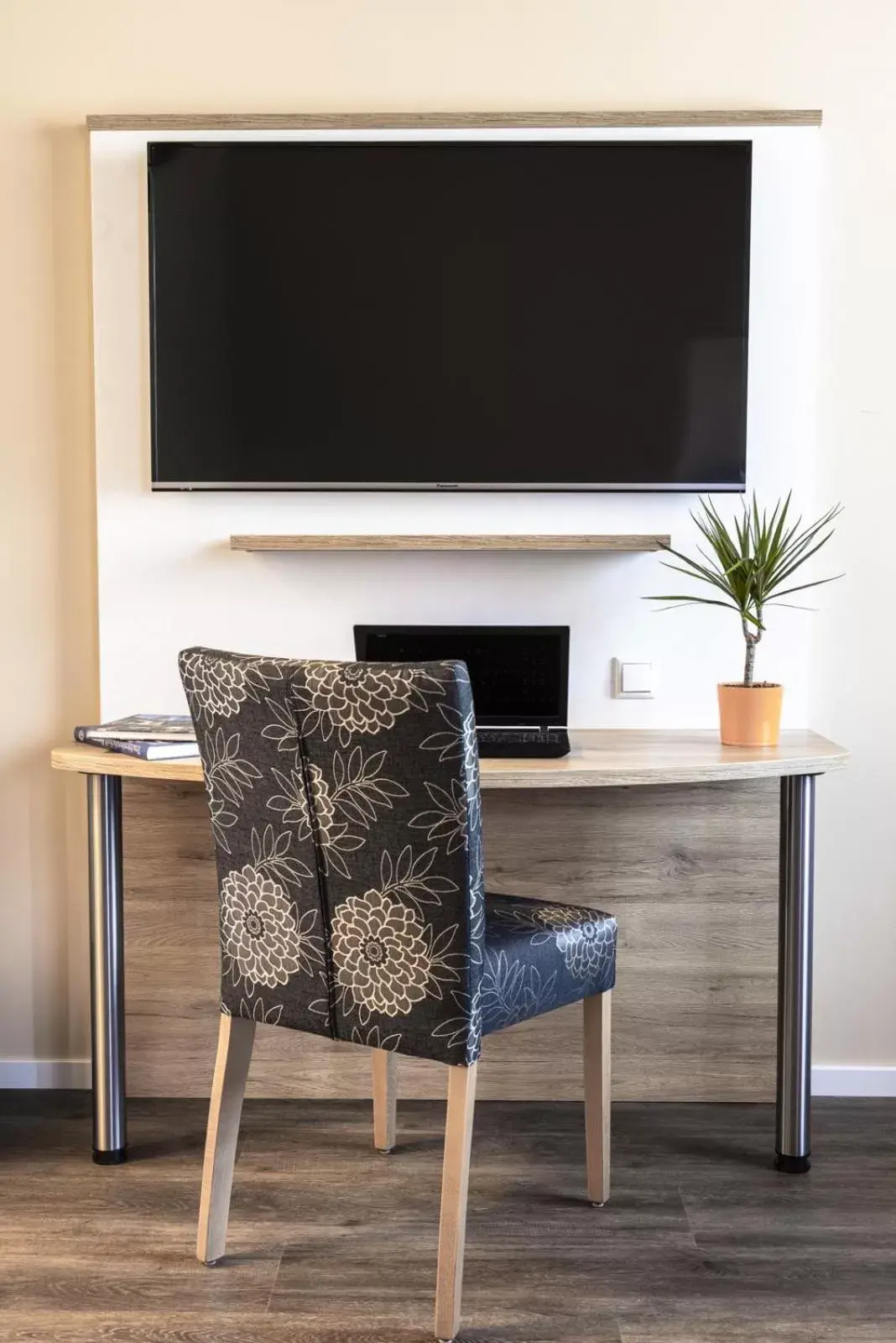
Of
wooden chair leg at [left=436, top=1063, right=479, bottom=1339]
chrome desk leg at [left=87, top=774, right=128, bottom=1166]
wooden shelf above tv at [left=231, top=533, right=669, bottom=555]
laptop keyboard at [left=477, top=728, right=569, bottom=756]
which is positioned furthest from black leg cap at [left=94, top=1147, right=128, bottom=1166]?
wooden shelf above tv at [left=231, top=533, right=669, bottom=555]

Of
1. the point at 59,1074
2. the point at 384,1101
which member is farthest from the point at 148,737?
Answer: the point at 59,1074

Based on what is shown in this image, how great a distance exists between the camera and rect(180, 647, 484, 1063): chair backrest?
1.79 m

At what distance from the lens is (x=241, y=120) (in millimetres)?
2672

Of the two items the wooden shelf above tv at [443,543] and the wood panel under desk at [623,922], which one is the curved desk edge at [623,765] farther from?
the wooden shelf above tv at [443,543]

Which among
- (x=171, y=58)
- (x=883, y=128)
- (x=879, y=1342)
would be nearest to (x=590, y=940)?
(x=879, y=1342)

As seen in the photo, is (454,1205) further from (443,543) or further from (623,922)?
(443,543)

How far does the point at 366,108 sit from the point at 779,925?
1.81 m

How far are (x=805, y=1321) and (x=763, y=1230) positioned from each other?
0.26 m

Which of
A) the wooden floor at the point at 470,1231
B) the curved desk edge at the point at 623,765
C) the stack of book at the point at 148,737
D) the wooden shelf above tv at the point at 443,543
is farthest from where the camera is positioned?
the wooden shelf above tv at the point at 443,543

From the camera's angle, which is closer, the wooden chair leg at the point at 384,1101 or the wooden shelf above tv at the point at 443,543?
the wooden chair leg at the point at 384,1101

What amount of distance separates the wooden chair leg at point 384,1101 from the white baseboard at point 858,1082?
3.07ft

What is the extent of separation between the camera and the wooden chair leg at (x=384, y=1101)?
8.14 ft

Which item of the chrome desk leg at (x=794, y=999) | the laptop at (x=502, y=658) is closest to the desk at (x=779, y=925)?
the chrome desk leg at (x=794, y=999)

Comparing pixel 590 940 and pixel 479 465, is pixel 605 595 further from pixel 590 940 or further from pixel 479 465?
pixel 590 940
